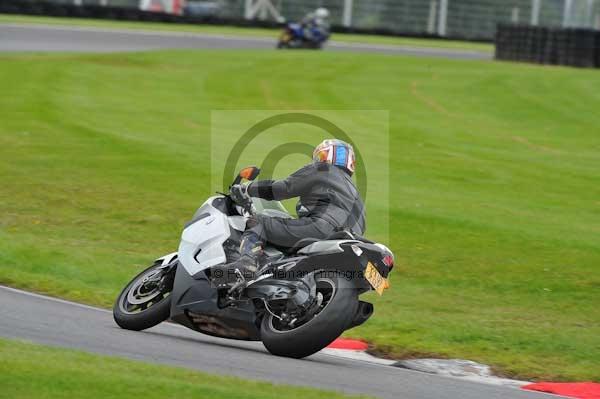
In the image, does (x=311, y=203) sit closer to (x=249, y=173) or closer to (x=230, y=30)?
(x=249, y=173)

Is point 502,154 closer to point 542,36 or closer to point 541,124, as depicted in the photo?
point 541,124

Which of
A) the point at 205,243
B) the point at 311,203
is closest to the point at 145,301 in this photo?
the point at 205,243

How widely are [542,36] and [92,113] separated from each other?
63.8 feet

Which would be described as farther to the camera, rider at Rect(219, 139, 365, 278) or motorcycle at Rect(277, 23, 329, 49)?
motorcycle at Rect(277, 23, 329, 49)

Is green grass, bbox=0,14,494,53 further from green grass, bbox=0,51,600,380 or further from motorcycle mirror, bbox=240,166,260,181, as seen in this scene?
motorcycle mirror, bbox=240,166,260,181

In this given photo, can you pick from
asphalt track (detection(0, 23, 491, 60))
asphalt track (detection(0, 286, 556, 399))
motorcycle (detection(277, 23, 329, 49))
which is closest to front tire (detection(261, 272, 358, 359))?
asphalt track (detection(0, 286, 556, 399))

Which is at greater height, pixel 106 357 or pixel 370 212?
pixel 106 357

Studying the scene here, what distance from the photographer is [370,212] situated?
15195 mm

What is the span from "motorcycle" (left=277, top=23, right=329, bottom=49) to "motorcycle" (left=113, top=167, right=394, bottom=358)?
3189 cm

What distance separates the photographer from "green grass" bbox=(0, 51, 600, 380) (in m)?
10.7

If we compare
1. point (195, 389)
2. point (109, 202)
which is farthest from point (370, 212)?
point (195, 389)

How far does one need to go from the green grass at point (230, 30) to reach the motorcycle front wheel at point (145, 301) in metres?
34.3

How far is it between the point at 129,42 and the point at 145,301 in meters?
30.7

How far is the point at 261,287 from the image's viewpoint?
8.34 m
